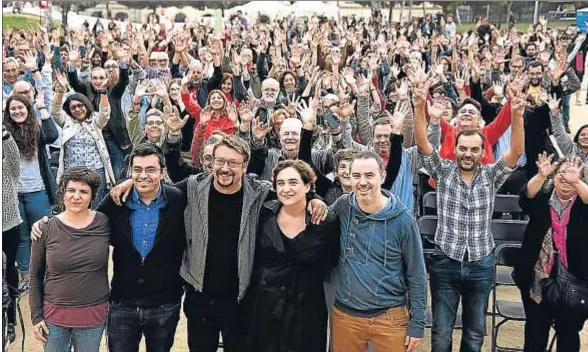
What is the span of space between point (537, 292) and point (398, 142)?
131 centimetres

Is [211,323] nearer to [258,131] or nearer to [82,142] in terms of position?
[258,131]

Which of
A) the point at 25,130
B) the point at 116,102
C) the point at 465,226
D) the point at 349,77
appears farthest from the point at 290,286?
the point at 116,102

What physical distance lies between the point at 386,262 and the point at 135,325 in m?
1.43

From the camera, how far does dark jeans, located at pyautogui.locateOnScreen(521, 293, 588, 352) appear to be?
13.3 feet

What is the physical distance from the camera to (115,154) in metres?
6.49

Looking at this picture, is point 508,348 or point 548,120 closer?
point 508,348

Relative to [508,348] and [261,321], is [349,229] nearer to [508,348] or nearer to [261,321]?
[261,321]

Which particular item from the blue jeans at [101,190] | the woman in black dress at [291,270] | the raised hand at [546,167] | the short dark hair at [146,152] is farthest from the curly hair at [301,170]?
the blue jeans at [101,190]

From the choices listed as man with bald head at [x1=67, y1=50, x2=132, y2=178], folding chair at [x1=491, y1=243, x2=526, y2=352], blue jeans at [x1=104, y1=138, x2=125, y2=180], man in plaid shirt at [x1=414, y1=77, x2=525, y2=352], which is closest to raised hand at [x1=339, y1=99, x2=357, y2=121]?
man in plaid shirt at [x1=414, y1=77, x2=525, y2=352]

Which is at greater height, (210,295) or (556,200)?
(556,200)

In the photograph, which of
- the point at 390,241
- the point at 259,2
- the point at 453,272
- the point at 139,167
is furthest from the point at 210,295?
the point at 259,2

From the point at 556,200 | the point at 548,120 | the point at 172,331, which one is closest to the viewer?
the point at 172,331

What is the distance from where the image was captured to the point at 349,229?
11.6 ft

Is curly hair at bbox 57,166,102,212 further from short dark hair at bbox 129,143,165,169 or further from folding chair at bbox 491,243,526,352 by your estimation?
folding chair at bbox 491,243,526,352
